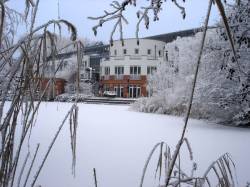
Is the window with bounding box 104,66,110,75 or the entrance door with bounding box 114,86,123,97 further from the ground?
the window with bounding box 104,66,110,75

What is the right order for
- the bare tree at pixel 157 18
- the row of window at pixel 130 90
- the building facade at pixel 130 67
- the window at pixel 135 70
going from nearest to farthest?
the bare tree at pixel 157 18 < the building facade at pixel 130 67 < the window at pixel 135 70 < the row of window at pixel 130 90

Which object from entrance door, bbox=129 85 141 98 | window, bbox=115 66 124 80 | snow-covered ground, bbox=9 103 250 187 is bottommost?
snow-covered ground, bbox=9 103 250 187

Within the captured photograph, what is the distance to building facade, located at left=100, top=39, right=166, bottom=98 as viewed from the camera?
36.5 metres

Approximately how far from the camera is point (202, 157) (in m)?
6.20

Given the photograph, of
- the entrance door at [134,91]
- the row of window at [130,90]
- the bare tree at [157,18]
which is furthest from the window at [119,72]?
the bare tree at [157,18]

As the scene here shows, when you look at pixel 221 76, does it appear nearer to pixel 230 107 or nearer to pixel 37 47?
pixel 230 107

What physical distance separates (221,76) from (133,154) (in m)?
7.11

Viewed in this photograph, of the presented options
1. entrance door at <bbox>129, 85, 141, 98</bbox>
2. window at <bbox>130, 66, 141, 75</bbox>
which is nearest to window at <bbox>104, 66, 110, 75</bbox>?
window at <bbox>130, 66, 141, 75</bbox>

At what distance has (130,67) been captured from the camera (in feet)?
124

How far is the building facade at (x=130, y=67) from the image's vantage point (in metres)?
36.5

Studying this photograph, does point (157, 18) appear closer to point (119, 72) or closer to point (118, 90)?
point (119, 72)

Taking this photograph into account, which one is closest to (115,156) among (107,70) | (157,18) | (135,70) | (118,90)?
(157,18)

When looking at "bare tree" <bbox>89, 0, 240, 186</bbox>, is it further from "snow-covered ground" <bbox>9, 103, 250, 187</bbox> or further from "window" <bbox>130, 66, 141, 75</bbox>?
"window" <bbox>130, 66, 141, 75</bbox>

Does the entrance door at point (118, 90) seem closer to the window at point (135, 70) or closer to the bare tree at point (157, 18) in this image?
the window at point (135, 70)
